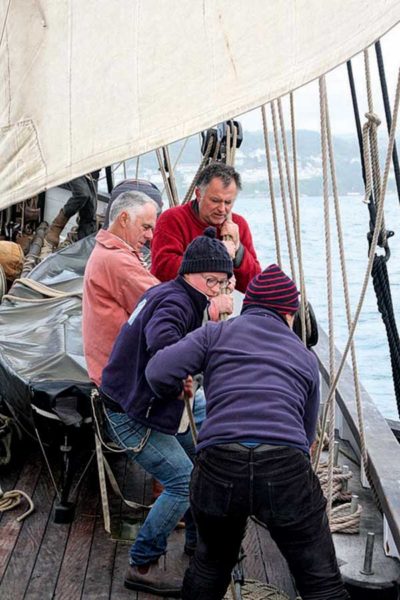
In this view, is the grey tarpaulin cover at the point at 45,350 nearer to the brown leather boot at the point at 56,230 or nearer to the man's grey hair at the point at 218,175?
the man's grey hair at the point at 218,175

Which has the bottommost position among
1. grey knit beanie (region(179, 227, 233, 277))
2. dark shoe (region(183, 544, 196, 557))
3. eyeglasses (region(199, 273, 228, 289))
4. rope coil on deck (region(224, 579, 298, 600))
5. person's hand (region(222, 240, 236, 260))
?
rope coil on deck (region(224, 579, 298, 600))

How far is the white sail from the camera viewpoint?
232 centimetres

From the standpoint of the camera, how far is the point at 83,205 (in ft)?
30.5

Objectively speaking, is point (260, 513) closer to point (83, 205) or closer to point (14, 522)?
point (14, 522)

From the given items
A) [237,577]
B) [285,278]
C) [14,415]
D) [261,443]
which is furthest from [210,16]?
[14,415]

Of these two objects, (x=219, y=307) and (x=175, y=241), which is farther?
(x=175, y=241)

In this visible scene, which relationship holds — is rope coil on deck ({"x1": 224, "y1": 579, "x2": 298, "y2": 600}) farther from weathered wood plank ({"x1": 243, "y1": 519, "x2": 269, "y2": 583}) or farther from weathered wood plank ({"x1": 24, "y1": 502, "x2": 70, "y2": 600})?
weathered wood plank ({"x1": 24, "y1": 502, "x2": 70, "y2": 600})

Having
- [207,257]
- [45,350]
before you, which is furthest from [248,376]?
[45,350]

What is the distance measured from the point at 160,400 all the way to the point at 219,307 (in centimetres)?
40

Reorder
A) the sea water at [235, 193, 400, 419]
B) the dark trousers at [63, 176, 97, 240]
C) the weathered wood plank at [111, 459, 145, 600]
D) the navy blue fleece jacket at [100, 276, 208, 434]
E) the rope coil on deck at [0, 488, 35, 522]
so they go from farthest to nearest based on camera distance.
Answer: the sea water at [235, 193, 400, 419]
the dark trousers at [63, 176, 97, 240]
the rope coil on deck at [0, 488, 35, 522]
the weathered wood plank at [111, 459, 145, 600]
the navy blue fleece jacket at [100, 276, 208, 434]

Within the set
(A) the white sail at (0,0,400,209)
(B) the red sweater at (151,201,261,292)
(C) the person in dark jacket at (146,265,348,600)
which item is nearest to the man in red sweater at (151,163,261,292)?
(B) the red sweater at (151,201,261,292)

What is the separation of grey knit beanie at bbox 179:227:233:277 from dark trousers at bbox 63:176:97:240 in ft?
19.4

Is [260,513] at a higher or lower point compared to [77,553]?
higher

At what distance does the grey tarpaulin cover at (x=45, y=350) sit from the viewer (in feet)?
14.4
